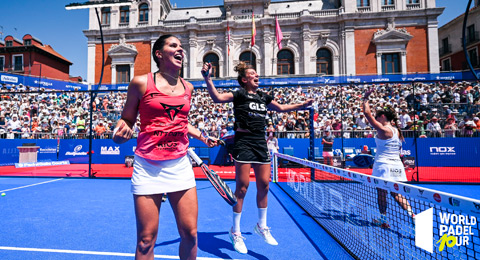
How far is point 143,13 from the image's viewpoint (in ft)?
119

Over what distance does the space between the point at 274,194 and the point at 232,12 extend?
106 ft

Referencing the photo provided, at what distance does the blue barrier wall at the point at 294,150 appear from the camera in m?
11.2

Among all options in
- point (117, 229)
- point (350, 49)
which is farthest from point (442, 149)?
point (350, 49)

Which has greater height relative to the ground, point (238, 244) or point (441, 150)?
point (441, 150)

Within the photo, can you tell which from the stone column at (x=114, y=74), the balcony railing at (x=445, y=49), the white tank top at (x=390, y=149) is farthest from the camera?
the balcony railing at (x=445, y=49)

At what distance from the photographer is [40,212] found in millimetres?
5344

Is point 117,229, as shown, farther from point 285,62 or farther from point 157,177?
point 285,62

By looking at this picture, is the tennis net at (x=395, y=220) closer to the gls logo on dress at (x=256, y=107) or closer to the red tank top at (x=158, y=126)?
the gls logo on dress at (x=256, y=107)

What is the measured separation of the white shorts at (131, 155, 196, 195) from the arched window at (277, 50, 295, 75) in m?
33.1

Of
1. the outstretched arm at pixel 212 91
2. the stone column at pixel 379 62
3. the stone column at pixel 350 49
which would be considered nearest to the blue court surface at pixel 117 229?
the outstretched arm at pixel 212 91

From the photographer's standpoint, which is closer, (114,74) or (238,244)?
(238,244)

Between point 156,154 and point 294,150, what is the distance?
11.1 metres

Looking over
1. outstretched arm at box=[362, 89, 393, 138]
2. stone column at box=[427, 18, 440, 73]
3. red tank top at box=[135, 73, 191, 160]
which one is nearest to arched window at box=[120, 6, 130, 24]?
stone column at box=[427, 18, 440, 73]

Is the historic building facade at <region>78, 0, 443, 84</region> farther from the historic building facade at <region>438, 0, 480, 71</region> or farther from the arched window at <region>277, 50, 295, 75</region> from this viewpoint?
the historic building facade at <region>438, 0, 480, 71</region>
